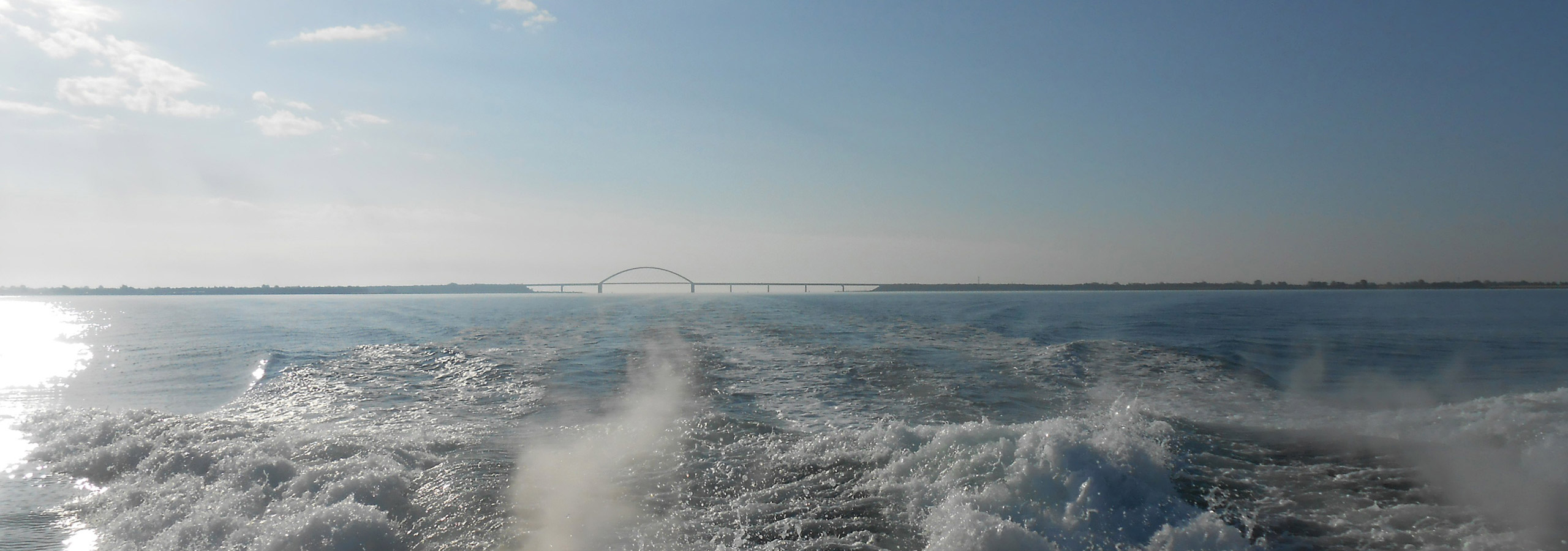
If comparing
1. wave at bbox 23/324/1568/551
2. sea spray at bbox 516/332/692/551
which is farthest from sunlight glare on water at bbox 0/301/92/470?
sea spray at bbox 516/332/692/551

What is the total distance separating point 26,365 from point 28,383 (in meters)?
3.30

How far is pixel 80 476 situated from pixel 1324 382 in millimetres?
15616

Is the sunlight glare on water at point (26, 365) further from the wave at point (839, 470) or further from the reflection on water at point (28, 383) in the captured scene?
the wave at point (839, 470)

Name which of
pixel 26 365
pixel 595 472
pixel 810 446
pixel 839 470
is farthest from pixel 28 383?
pixel 839 470

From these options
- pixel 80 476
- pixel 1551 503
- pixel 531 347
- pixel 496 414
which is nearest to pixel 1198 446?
pixel 1551 503

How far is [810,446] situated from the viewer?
717cm

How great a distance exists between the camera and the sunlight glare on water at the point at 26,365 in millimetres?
8359

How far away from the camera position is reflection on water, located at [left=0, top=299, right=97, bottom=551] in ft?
19.8

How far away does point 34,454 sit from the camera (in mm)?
7609

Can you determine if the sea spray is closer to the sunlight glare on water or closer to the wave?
the wave

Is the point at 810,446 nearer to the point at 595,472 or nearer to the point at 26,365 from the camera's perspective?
the point at 595,472

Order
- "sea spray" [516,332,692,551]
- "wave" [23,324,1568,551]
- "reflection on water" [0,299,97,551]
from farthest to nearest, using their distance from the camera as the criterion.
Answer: "reflection on water" [0,299,97,551] < "sea spray" [516,332,692,551] < "wave" [23,324,1568,551]

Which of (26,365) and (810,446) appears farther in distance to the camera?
(26,365)

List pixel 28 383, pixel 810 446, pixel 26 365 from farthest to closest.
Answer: pixel 26 365, pixel 28 383, pixel 810 446
